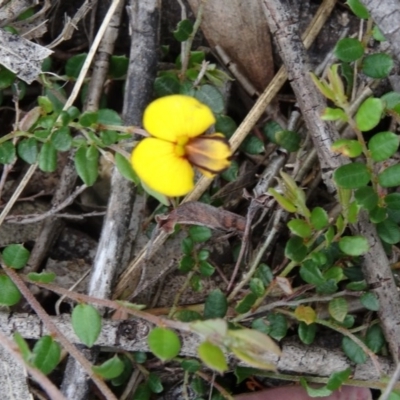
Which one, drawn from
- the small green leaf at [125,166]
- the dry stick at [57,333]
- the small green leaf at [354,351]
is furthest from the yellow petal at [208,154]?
the small green leaf at [354,351]

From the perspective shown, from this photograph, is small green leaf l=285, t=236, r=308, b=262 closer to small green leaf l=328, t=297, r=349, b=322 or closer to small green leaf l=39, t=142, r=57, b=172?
small green leaf l=328, t=297, r=349, b=322

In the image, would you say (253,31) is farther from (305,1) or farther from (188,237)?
(188,237)

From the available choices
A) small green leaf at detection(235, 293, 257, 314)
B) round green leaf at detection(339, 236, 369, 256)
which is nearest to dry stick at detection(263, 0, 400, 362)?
round green leaf at detection(339, 236, 369, 256)

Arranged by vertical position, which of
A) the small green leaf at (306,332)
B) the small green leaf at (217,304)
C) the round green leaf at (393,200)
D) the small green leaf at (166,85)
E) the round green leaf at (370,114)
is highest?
the round green leaf at (370,114)

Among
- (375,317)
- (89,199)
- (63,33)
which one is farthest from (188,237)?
(63,33)

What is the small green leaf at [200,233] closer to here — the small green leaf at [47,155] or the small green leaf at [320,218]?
the small green leaf at [320,218]

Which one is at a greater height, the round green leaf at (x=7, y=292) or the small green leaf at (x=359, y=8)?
the small green leaf at (x=359, y=8)
